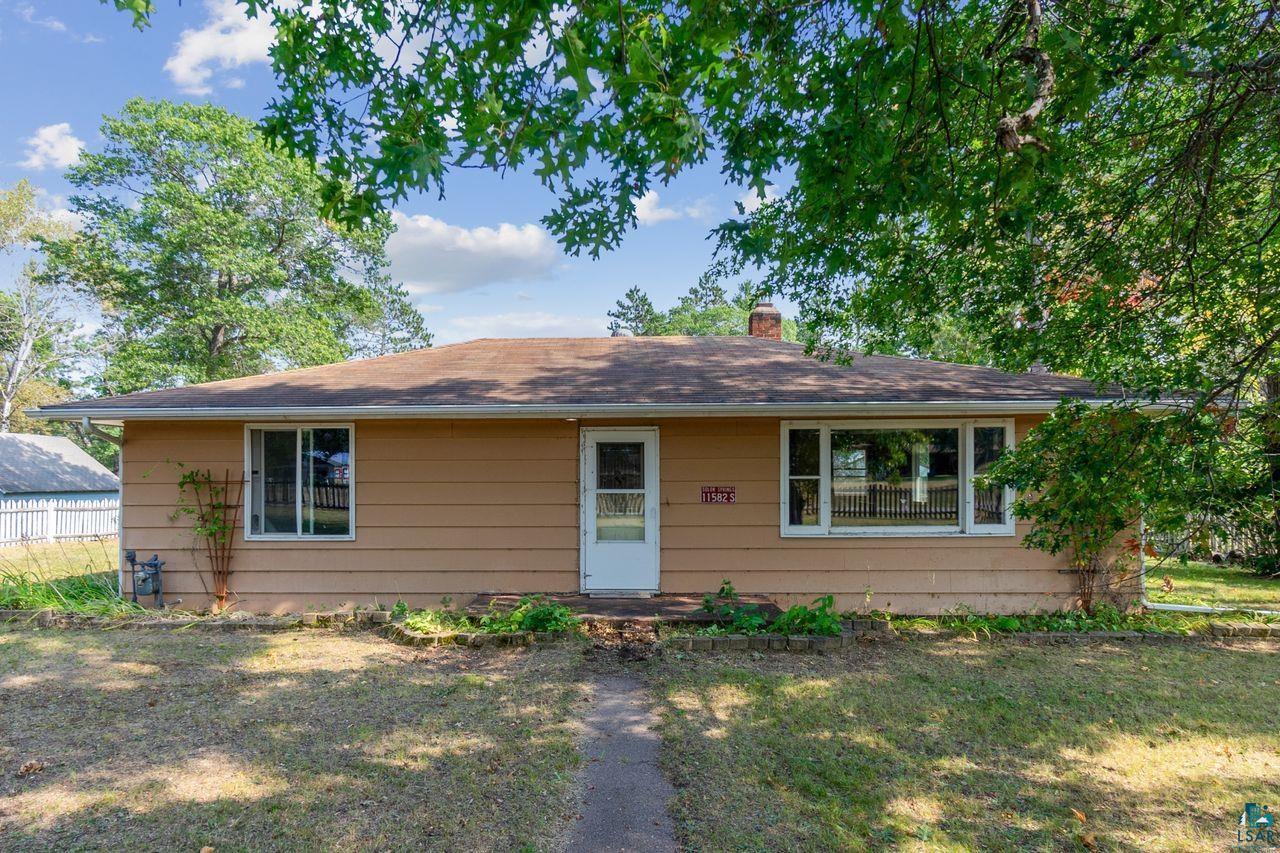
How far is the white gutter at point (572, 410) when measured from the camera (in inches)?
254

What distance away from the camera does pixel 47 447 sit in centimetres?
2144

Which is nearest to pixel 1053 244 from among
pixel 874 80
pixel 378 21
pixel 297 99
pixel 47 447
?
pixel 874 80

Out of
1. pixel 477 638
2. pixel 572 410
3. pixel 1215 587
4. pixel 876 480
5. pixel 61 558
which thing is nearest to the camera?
pixel 477 638

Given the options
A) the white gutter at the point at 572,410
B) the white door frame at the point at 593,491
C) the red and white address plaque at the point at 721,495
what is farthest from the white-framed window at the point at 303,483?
the red and white address plaque at the point at 721,495

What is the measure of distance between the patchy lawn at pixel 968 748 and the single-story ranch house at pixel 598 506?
1.45 m

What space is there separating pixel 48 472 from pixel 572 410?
23154 mm

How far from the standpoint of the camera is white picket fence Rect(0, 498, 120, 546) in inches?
585

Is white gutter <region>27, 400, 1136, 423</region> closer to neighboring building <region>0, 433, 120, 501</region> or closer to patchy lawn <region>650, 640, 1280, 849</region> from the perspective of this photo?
patchy lawn <region>650, 640, 1280, 849</region>

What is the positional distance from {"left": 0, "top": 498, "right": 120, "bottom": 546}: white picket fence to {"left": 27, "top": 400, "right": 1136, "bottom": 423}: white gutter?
10.2m

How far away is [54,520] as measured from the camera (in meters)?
15.8

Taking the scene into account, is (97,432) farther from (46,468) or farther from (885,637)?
(46,468)

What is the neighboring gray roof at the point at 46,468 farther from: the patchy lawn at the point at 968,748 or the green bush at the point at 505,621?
the patchy lawn at the point at 968,748

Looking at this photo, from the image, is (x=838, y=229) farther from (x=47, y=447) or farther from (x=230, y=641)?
(x=47, y=447)

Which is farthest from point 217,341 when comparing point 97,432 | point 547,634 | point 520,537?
point 547,634
